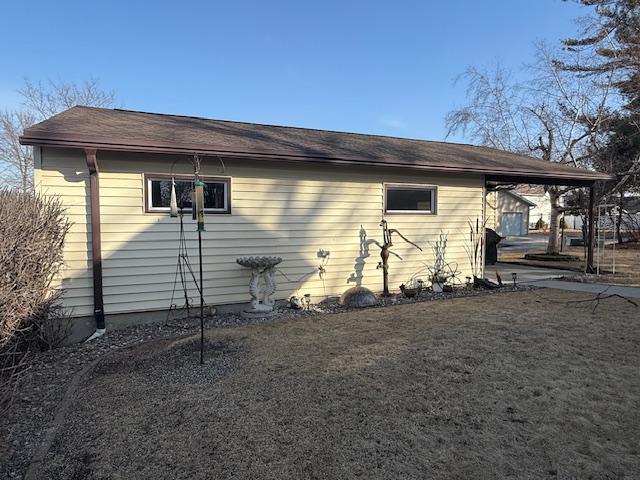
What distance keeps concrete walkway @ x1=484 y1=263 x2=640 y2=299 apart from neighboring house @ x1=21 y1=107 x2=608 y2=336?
2.07 m

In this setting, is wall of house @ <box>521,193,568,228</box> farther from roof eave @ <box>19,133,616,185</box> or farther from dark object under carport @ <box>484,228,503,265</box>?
roof eave @ <box>19,133,616,185</box>

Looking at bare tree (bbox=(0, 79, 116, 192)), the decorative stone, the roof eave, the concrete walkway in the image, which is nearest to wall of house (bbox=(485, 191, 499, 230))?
the concrete walkway

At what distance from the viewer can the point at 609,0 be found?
1666cm

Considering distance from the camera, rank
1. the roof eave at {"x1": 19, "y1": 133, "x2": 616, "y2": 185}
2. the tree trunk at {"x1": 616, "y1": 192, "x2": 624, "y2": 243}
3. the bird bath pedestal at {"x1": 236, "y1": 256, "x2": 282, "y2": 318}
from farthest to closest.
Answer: the tree trunk at {"x1": 616, "y1": 192, "x2": 624, "y2": 243}
the bird bath pedestal at {"x1": 236, "y1": 256, "x2": 282, "y2": 318}
the roof eave at {"x1": 19, "y1": 133, "x2": 616, "y2": 185}

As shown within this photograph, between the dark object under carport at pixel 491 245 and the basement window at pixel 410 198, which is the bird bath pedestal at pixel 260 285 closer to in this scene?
the basement window at pixel 410 198

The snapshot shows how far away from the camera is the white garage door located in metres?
33.8

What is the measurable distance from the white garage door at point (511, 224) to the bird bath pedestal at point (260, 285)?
31161mm

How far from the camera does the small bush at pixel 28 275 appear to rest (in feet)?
11.3

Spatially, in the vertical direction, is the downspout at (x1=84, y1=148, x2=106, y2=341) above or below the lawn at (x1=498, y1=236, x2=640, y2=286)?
above

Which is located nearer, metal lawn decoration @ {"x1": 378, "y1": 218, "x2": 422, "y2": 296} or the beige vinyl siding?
the beige vinyl siding

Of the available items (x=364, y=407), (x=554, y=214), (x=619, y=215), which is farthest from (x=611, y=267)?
(x=364, y=407)

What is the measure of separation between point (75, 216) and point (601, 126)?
18.3 metres

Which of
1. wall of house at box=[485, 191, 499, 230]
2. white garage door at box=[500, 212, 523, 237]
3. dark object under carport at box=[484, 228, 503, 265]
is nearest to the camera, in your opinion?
dark object under carport at box=[484, 228, 503, 265]

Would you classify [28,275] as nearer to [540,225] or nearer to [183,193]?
[183,193]
